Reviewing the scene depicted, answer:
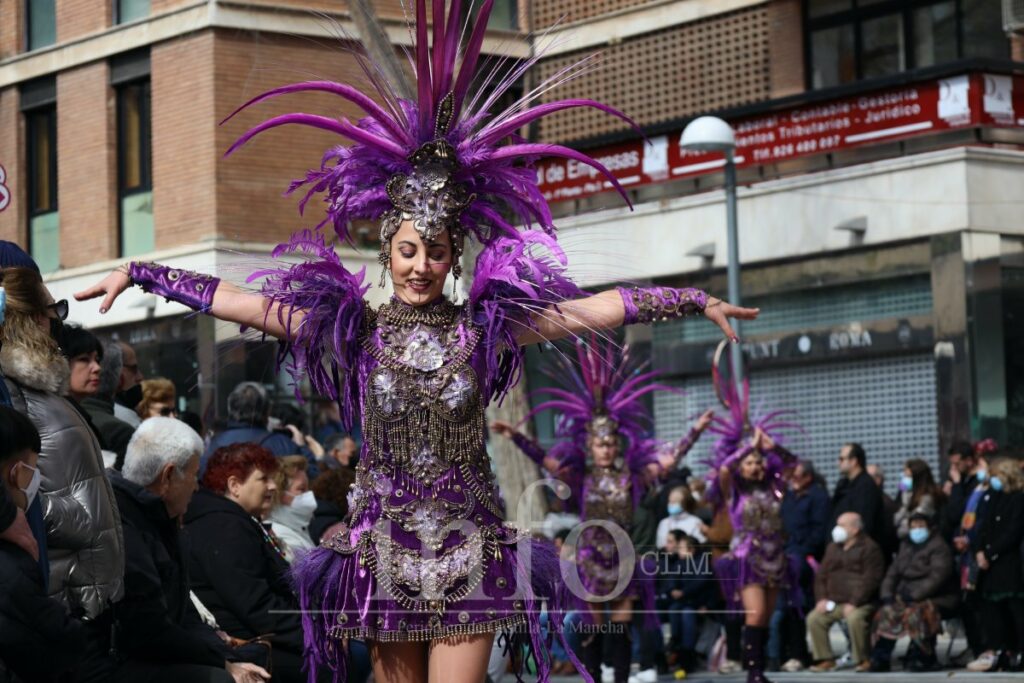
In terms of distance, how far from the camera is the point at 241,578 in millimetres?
8172

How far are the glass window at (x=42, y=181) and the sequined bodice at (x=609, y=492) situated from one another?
15.6 m

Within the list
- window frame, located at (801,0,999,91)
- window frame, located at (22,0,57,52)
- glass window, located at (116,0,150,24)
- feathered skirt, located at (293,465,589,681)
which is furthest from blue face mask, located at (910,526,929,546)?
window frame, located at (22,0,57,52)

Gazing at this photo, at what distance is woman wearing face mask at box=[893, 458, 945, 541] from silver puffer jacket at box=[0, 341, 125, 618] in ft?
31.6

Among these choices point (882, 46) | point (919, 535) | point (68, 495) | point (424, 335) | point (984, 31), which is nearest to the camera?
point (68, 495)

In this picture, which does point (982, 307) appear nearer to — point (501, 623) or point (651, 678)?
point (651, 678)

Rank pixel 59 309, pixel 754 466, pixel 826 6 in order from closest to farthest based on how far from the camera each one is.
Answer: pixel 59 309
pixel 754 466
pixel 826 6

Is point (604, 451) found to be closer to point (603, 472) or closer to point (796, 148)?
point (603, 472)

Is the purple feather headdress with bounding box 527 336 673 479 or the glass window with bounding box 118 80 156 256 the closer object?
the purple feather headdress with bounding box 527 336 673 479

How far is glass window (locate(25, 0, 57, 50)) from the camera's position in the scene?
27109 mm

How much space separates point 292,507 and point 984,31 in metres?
13.9

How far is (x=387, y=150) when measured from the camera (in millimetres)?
6637

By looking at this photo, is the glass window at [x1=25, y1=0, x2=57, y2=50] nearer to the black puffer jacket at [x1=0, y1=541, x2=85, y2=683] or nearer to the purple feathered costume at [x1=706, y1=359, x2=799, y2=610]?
the purple feathered costume at [x1=706, y1=359, x2=799, y2=610]

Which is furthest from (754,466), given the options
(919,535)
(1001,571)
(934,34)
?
(934,34)

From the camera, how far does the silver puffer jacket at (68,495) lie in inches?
246
